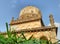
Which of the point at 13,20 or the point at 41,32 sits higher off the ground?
the point at 13,20

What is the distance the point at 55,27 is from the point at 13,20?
9.93m

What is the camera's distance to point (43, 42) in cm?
151

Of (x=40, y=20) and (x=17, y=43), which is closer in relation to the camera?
Result: (x=17, y=43)

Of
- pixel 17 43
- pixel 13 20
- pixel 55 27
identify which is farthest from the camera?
pixel 13 20

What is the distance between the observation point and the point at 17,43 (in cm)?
145

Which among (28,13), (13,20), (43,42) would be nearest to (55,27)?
(28,13)

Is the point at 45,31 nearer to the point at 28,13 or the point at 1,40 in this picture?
the point at 28,13

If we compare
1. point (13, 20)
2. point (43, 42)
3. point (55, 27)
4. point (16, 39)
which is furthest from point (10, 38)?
point (13, 20)

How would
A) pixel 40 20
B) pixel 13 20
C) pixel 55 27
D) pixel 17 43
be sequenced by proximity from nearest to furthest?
pixel 17 43 < pixel 55 27 < pixel 40 20 < pixel 13 20

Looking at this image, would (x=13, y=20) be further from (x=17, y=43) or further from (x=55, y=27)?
(x=17, y=43)

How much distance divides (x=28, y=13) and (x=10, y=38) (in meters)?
28.2

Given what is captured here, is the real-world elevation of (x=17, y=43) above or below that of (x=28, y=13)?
below

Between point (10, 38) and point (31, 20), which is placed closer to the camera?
point (10, 38)

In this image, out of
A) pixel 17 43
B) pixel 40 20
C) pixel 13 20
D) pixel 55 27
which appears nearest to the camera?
pixel 17 43
